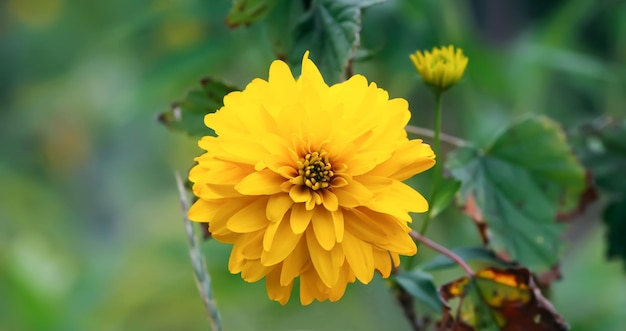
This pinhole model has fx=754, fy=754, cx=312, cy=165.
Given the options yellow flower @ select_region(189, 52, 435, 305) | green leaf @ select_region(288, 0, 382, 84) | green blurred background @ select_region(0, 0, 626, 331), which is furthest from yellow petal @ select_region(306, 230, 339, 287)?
green blurred background @ select_region(0, 0, 626, 331)

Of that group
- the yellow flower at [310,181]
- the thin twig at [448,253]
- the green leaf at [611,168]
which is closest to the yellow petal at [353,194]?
the yellow flower at [310,181]

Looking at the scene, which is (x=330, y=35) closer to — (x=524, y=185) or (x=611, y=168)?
(x=524, y=185)

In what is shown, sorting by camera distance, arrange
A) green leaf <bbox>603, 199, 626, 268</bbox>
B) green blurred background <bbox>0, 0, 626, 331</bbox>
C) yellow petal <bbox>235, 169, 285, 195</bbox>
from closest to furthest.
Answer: yellow petal <bbox>235, 169, 285, 195</bbox>
green leaf <bbox>603, 199, 626, 268</bbox>
green blurred background <bbox>0, 0, 626, 331</bbox>

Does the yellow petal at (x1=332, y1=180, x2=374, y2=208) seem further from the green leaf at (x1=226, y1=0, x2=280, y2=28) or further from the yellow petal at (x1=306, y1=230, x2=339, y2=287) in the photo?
the green leaf at (x1=226, y1=0, x2=280, y2=28)

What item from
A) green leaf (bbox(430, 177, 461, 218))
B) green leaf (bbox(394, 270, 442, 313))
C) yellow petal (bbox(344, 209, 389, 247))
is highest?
yellow petal (bbox(344, 209, 389, 247))

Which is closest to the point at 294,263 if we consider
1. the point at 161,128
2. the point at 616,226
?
the point at 616,226

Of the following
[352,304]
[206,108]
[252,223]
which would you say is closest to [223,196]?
[252,223]

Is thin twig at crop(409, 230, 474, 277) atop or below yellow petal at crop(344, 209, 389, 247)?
below
